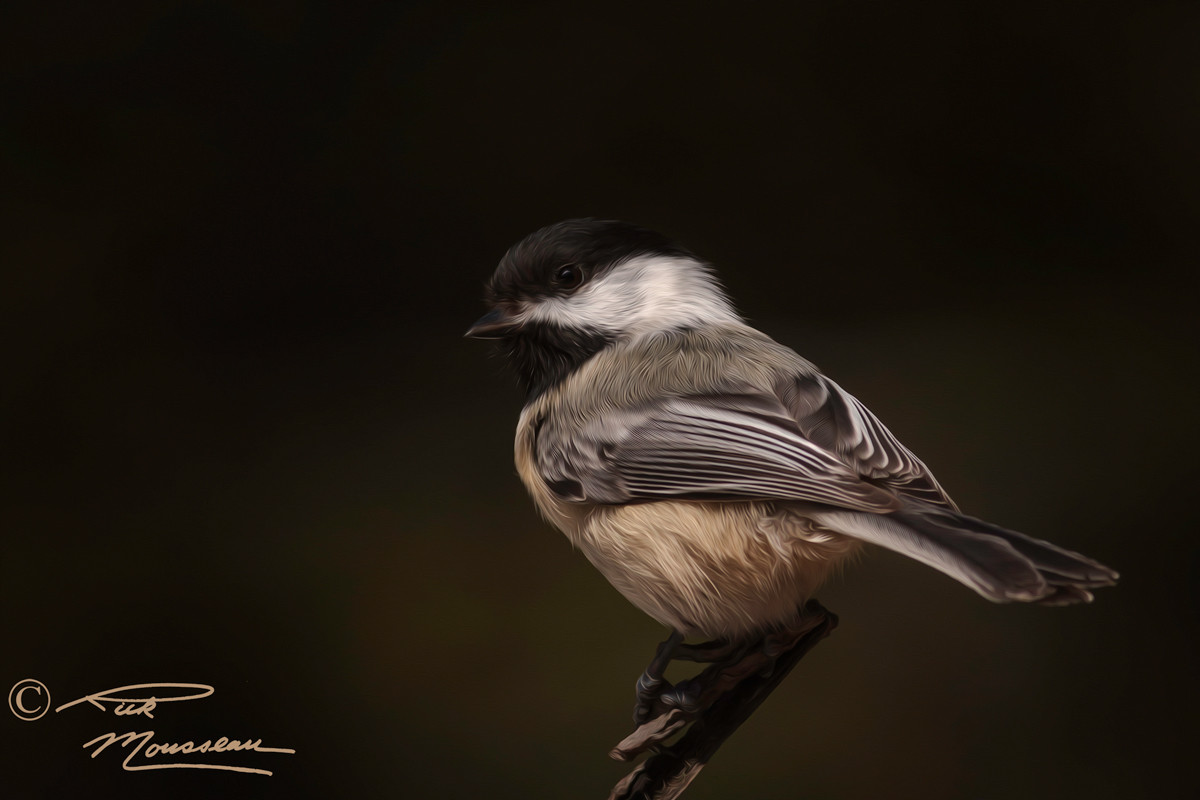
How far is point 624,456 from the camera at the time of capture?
2.70 feet

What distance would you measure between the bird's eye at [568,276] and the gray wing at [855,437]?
0.23 metres

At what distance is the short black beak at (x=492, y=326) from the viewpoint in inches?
36.2

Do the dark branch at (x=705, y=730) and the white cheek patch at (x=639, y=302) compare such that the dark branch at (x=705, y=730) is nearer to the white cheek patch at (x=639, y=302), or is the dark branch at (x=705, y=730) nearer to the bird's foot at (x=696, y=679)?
the bird's foot at (x=696, y=679)

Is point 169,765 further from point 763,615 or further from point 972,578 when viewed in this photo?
point 972,578

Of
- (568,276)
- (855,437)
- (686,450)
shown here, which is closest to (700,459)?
(686,450)

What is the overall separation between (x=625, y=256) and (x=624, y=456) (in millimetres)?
222

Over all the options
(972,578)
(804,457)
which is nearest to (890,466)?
(804,457)

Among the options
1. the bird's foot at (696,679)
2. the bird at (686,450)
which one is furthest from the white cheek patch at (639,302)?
the bird's foot at (696,679)

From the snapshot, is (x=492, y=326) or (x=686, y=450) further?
(x=492, y=326)

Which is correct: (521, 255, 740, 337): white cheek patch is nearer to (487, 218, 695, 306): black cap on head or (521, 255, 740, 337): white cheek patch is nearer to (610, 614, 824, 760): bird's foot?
(487, 218, 695, 306): black cap on head

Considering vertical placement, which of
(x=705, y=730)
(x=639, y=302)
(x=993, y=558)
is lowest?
(x=705, y=730)

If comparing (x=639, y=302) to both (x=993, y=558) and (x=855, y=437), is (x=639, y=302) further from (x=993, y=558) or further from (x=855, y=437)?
(x=993, y=558)

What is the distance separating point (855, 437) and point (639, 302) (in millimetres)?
262

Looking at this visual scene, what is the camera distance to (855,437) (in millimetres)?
790
